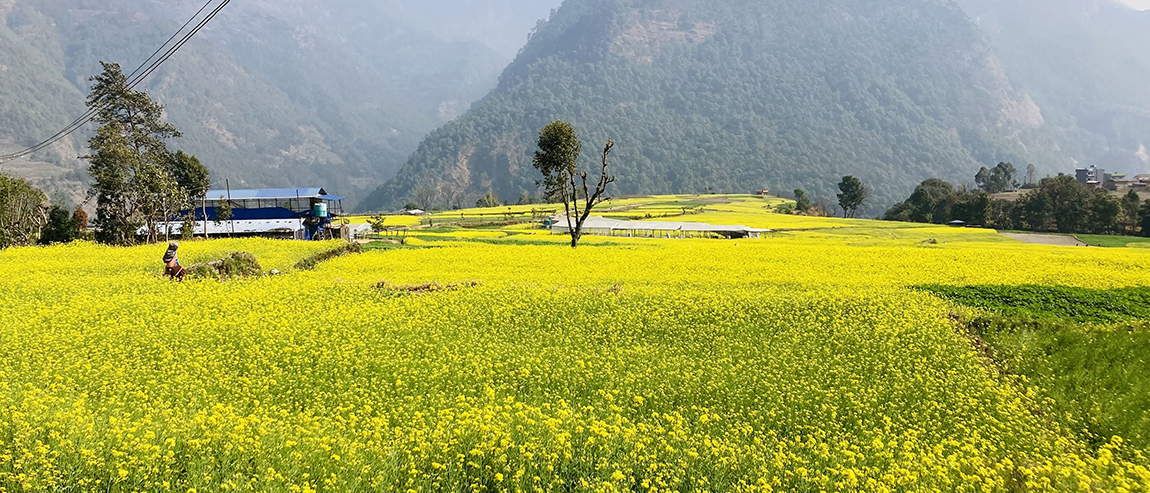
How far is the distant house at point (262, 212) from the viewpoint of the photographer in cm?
5288

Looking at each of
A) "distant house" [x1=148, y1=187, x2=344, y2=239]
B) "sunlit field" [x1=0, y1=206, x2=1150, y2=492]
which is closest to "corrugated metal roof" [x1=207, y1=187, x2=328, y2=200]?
"distant house" [x1=148, y1=187, x2=344, y2=239]

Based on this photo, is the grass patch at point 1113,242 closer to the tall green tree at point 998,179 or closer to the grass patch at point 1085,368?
the grass patch at point 1085,368

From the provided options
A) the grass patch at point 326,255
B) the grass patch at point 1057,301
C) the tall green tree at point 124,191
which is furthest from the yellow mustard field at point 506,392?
the tall green tree at point 124,191

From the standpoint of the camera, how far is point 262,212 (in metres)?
56.9

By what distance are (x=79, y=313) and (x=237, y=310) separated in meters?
3.11

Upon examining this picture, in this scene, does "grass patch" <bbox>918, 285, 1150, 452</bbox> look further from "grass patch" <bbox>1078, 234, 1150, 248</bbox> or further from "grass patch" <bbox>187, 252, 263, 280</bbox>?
"grass patch" <bbox>1078, 234, 1150, 248</bbox>

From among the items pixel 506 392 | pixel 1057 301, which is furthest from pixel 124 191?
pixel 1057 301

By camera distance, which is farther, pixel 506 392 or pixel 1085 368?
pixel 1085 368

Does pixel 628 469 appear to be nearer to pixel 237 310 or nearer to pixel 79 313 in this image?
pixel 237 310

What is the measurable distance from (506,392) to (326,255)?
875 inches

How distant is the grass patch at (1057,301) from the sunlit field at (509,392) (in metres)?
1.57

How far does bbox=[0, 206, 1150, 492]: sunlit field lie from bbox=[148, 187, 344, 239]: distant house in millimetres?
35509

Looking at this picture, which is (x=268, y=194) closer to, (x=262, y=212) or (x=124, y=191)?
(x=262, y=212)

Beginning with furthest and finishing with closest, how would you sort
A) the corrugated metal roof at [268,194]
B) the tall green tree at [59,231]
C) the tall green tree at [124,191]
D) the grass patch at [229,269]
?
the corrugated metal roof at [268,194], the tall green tree at [59,231], the tall green tree at [124,191], the grass patch at [229,269]
